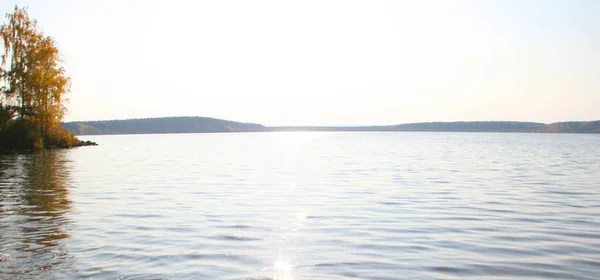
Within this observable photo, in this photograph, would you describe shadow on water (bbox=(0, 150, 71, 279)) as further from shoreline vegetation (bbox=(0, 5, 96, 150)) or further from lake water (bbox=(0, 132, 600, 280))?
shoreline vegetation (bbox=(0, 5, 96, 150))

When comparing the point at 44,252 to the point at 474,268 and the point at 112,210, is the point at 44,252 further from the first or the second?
the point at 474,268

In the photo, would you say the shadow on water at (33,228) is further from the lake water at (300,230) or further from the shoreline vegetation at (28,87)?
the shoreline vegetation at (28,87)

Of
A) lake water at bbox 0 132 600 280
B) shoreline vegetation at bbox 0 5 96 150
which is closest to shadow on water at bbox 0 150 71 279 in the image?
lake water at bbox 0 132 600 280

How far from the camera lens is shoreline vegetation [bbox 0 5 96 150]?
55.3 meters

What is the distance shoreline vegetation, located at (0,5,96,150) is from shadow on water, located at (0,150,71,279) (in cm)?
3723

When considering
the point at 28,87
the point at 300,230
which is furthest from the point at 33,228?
the point at 28,87

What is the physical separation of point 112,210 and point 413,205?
8.92 metres

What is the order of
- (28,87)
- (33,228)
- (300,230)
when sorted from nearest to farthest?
(33,228)
(300,230)
(28,87)

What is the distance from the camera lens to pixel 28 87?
184ft

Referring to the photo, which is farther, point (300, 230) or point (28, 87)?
point (28, 87)

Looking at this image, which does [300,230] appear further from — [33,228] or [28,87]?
[28,87]

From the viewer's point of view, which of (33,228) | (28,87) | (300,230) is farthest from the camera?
(28,87)

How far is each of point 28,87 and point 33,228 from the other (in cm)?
5070

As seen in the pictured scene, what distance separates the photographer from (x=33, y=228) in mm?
11664
